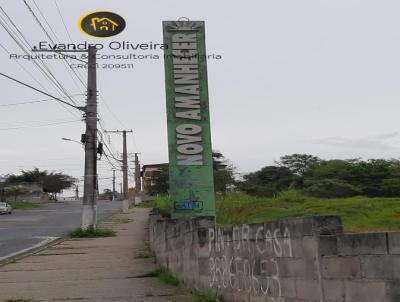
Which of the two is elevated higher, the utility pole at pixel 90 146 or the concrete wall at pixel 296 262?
the utility pole at pixel 90 146

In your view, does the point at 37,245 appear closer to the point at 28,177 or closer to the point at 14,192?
the point at 14,192

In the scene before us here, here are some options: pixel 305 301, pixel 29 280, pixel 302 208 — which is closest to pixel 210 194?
pixel 302 208

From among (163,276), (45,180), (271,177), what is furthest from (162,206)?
(45,180)

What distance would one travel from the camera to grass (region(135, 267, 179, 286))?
11166 millimetres

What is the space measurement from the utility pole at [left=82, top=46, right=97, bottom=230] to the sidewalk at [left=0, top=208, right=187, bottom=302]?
199 inches

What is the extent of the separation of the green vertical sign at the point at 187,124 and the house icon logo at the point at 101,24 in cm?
247

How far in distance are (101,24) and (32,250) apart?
7.96 m

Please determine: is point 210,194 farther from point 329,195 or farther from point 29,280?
point 329,195

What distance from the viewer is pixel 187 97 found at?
18.0 m

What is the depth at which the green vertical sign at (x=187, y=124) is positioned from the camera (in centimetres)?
1748

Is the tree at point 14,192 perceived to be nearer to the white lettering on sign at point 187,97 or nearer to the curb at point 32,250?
the curb at point 32,250

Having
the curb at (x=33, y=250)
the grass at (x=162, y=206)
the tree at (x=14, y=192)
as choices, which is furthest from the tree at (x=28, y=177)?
the curb at (x=33, y=250)

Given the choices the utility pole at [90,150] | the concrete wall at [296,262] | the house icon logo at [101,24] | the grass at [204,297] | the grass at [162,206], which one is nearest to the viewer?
the concrete wall at [296,262]

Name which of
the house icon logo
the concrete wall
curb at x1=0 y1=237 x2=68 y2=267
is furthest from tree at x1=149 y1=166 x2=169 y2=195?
the concrete wall
